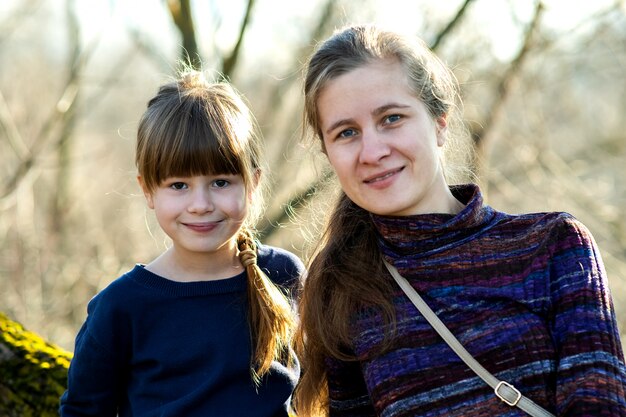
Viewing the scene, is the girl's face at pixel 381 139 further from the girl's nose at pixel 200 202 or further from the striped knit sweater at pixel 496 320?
the girl's nose at pixel 200 202

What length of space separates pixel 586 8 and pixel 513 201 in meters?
3.04

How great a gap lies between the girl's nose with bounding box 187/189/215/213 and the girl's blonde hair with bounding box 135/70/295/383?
0.20 feet

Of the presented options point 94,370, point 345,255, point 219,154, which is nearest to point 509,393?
point 345,255

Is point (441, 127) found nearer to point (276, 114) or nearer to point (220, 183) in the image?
point (220, 183)

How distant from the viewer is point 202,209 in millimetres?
2463

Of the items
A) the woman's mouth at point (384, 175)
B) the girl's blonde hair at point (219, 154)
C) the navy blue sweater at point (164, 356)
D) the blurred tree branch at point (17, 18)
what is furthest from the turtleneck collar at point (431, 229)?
the blurred tree branch at point (17, 18)

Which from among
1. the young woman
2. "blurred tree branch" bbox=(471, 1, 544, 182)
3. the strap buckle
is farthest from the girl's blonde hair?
"blurred tree branch" bbox=(471, 1, 544, 182)

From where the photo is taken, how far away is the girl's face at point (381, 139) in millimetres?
2320

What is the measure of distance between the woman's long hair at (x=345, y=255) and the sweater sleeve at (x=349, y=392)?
0.04m

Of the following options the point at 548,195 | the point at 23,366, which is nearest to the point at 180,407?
the point at 23,366

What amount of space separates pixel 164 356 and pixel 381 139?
89 centimetres

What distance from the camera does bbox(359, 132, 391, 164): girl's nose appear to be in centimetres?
230

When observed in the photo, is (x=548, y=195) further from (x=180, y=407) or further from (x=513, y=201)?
(x=180, y=407)

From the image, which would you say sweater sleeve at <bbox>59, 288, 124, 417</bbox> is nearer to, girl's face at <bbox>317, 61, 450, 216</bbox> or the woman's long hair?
the woman's long hair
